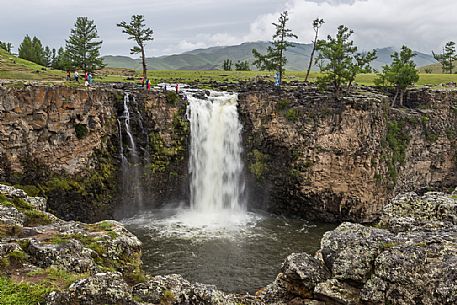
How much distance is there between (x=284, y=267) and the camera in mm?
14242

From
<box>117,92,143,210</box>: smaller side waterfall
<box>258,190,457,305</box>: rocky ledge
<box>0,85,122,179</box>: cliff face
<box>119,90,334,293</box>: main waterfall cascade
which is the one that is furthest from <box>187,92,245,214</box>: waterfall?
<box>258,190,457,305</box>: rocky ledge

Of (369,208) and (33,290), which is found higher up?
(33,290)

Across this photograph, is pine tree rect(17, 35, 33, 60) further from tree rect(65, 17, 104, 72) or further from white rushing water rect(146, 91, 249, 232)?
white rushing water rect(146, 91, 249, 232)

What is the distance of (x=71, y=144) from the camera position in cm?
3002

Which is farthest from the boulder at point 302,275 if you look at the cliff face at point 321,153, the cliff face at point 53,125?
the cliff face at point 321,153

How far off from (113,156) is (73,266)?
23.4 meters

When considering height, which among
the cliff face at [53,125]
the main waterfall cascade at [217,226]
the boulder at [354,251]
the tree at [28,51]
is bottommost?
the main waterfall cascade at [217,226]

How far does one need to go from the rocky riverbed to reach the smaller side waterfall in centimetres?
1783

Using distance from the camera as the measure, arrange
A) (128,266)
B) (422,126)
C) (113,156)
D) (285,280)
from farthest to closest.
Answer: (422,126) → (113,156) → (285,280) → (128,266)

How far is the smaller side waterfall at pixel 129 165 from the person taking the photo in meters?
33.1

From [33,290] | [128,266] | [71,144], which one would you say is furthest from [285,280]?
[71,144]

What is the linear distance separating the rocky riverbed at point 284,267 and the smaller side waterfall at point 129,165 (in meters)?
17.8

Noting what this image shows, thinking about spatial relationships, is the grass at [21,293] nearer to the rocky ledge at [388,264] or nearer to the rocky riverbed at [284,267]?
the rocky riverbed at [284,267]

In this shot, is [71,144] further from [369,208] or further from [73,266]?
[369,208]
